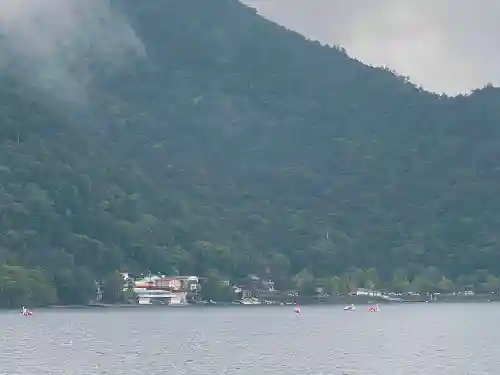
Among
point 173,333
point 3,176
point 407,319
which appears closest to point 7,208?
point 3,176

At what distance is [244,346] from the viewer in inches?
2864

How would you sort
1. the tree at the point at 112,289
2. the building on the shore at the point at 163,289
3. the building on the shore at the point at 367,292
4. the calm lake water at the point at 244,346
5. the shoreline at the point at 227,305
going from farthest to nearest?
the building on the shore at the point at 367,292 → the building on the shore at the point at 163,289 → the tree at the point at 112,289 → the shoreline at the point at 227,305 → the calm lake water at the point at 244,346

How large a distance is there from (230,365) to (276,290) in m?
116

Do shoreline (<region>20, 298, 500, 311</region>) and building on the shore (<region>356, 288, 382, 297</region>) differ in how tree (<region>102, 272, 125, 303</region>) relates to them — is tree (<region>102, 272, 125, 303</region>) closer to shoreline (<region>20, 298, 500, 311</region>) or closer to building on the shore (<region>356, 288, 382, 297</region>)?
shoreline (<region>20, 298, 500, 311</region>)

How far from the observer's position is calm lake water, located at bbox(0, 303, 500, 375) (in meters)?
58.3

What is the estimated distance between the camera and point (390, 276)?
654 feet

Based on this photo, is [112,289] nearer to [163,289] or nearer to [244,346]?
[163,289]

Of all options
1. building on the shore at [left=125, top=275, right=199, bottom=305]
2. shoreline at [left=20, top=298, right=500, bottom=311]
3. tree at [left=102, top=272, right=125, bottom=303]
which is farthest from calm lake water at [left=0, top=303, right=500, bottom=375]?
building on the shore at [left=125, top=275, right=199, bottom=305]

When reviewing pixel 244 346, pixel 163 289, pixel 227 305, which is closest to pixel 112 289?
pixel 163 289

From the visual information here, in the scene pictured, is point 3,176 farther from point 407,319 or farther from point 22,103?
point 407,319

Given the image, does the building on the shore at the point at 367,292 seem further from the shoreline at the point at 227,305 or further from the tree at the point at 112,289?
the tree at the point at 112,289

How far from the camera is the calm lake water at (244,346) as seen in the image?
58.3 m

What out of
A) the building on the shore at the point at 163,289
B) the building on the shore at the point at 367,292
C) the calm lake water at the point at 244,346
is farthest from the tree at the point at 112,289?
the building on the shore at the point at 367,292

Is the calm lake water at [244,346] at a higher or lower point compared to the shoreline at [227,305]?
lower
